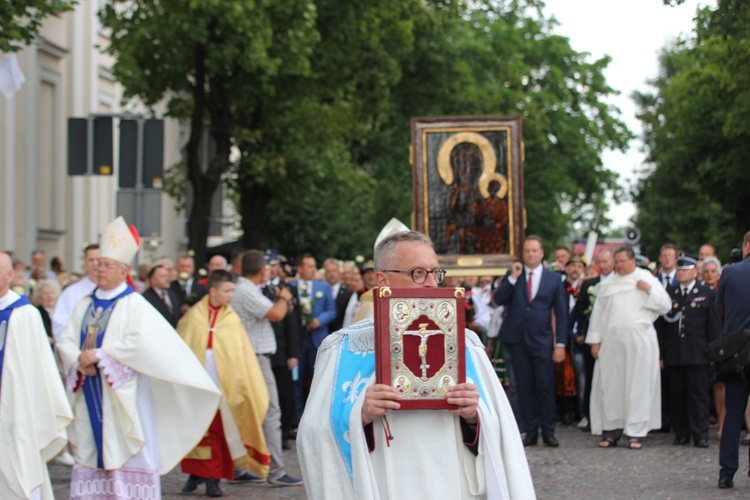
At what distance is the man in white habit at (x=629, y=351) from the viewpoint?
13414mm

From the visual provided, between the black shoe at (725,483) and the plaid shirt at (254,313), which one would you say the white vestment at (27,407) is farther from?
the black shoe at (725,483)

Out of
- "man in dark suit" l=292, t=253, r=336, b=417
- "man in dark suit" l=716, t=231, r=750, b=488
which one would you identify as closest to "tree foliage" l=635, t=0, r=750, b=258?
"man in dark suit" l=716, t=231, r=750, b=488

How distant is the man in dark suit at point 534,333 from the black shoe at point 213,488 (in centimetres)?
391

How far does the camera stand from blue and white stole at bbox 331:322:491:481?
4.70 metres

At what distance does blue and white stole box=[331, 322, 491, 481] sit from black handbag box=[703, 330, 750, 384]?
567 centimetres

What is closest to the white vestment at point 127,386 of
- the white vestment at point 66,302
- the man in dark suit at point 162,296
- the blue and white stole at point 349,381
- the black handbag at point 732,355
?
the white vestment at point 66,302

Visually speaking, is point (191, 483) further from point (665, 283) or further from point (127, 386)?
point (665, 283)

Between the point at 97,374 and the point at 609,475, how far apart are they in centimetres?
472

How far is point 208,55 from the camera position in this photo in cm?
2331

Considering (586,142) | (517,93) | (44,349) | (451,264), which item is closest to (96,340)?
(44,349)

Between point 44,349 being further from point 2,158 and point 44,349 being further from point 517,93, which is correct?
point 517,93

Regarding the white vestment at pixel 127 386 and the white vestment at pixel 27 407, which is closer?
the white vestment at pixel 27 407

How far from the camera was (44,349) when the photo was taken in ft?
27.3

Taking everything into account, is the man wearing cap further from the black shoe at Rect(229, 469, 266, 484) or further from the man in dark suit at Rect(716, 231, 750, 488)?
the black shoe at Rect(229, 469, 266, 484)
